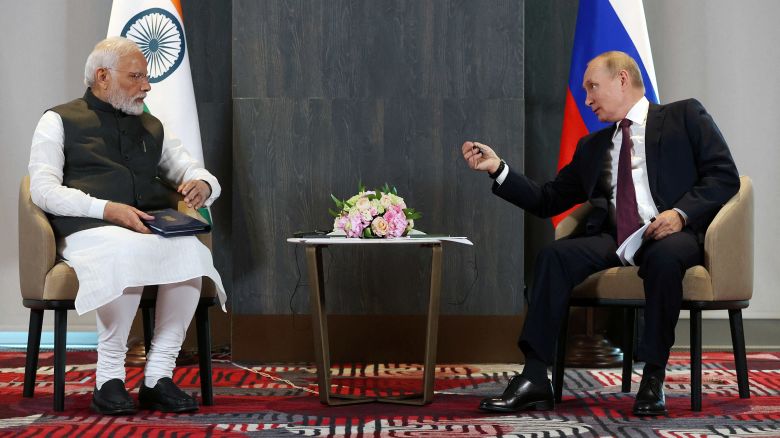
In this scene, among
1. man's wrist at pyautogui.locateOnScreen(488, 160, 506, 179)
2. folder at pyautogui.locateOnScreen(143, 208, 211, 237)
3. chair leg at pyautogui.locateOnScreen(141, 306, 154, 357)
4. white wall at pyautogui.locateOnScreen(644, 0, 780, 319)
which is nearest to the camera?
folder at pyautogui.locateOnScreen(143, 208, 211, 237)

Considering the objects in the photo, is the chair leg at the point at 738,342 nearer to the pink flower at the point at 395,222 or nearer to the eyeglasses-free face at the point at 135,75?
the pink flower at the point at 395,222

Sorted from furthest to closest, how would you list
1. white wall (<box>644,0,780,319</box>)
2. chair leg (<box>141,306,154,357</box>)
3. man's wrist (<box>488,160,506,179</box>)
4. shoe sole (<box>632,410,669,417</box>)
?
white wall (<box>644,0,780,319</box>) → chair leg (<box>141,306,154,357</box>) → man's wrist (<box>488,160,506,179</box>) → shoe sole (<box>632,410,669,417</box>)

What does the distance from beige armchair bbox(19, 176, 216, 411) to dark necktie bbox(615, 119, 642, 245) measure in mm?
1478

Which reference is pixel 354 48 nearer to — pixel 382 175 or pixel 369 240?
pixel 382 175

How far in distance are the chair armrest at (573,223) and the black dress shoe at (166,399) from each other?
149cm

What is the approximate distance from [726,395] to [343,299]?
5.68 ft

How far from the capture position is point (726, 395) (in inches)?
135

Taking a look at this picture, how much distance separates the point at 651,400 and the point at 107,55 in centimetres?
222

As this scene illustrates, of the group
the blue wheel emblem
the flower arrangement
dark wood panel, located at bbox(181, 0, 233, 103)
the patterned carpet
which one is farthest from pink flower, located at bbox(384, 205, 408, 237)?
dark wood panel, located at bbox(181, 0, 233, 103)

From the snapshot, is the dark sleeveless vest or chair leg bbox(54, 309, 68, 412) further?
the dark sleeveless vest

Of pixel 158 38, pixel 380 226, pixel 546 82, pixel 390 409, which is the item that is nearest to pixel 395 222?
pixel 380 226

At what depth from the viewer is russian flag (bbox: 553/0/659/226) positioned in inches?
171

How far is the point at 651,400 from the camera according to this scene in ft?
9.83

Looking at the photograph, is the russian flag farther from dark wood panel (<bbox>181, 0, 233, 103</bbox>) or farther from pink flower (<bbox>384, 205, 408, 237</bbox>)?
dark wood panel (<bbox>181, 0, 233, 103</bbox>)
